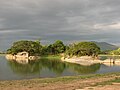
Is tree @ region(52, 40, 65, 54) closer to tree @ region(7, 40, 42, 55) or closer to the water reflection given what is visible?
tree @ region(7, 40, 42, 55)

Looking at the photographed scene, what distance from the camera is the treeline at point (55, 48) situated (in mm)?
120194

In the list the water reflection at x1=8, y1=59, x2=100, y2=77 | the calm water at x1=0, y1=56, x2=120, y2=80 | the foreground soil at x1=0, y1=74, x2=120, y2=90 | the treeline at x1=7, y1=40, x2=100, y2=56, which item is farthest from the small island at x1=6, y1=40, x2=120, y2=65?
the foreground soil at x1=0, y1=74, x2=120, y2=90

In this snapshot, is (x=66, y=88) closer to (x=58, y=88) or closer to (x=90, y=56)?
(x=58, y=88)

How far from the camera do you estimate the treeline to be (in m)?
120

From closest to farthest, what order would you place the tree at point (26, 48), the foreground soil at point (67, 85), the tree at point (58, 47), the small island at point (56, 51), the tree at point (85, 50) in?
the foreground soil at point (67, 85) < the small island at point (56, 51) < the tree at point (85, 50) < the tree at point (26, 48) < the tree at point (58, 47)

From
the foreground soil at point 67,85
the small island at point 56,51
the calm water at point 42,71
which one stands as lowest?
the calm water at point 42,71

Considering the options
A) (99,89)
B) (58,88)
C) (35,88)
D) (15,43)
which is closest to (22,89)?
(35,88)

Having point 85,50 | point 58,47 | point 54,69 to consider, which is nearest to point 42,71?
point 54,69

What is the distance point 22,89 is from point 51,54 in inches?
5279

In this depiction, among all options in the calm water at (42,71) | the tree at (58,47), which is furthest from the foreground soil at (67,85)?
the tree at (58,47)

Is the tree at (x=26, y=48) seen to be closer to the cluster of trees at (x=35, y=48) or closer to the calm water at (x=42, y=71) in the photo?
the cluster of trees at (x=35, y=48)

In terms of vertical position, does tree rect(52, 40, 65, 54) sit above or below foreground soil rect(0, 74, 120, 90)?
above

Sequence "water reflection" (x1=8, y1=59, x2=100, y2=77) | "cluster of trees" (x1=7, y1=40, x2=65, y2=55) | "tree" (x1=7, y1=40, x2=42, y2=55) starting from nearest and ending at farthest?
"water reflection" (x1=8, y1=59, x2=100, y2=77) < "tree" (x1=7, y1=40, x2=42, y2=55) < "cluster of trees" (x1=7, y1=40, x2=65, y2=55)

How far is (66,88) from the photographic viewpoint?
2419cm
